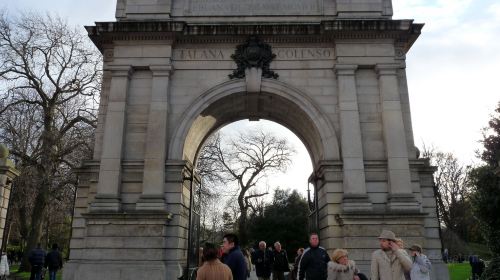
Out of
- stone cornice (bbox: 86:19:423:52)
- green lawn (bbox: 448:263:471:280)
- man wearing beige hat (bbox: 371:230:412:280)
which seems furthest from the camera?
green lawn (bbox: 448:263:471:280)

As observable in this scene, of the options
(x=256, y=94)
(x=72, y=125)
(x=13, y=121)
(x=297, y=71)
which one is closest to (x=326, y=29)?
(x=297, y=71)

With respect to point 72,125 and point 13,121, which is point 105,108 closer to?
point 72,125

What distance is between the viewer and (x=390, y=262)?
5.86 metres

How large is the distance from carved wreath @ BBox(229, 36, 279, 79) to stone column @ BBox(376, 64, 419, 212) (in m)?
3.87

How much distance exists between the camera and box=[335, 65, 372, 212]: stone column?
1326 centimetres

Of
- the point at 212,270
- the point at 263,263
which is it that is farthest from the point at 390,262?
the point at 263,263

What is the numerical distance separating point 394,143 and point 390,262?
855cm

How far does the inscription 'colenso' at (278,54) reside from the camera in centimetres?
1516

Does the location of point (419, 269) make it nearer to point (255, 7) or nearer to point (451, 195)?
point (255, 7)

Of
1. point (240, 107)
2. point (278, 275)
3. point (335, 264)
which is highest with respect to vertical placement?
point (240, 107)

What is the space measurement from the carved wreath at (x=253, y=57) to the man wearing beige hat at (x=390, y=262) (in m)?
9.69

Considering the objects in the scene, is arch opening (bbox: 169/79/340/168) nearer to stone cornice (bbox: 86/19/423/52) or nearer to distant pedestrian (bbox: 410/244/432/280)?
stone cornice (bbox: 86/19/423/52)

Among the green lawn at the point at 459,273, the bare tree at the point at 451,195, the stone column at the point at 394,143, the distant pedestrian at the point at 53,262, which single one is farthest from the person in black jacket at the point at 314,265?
the bare tree at the point at 451,195

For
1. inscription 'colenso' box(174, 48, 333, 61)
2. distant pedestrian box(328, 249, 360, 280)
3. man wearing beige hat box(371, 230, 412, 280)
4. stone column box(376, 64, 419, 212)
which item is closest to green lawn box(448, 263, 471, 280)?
stone column box(376, 64, 419, 212)
